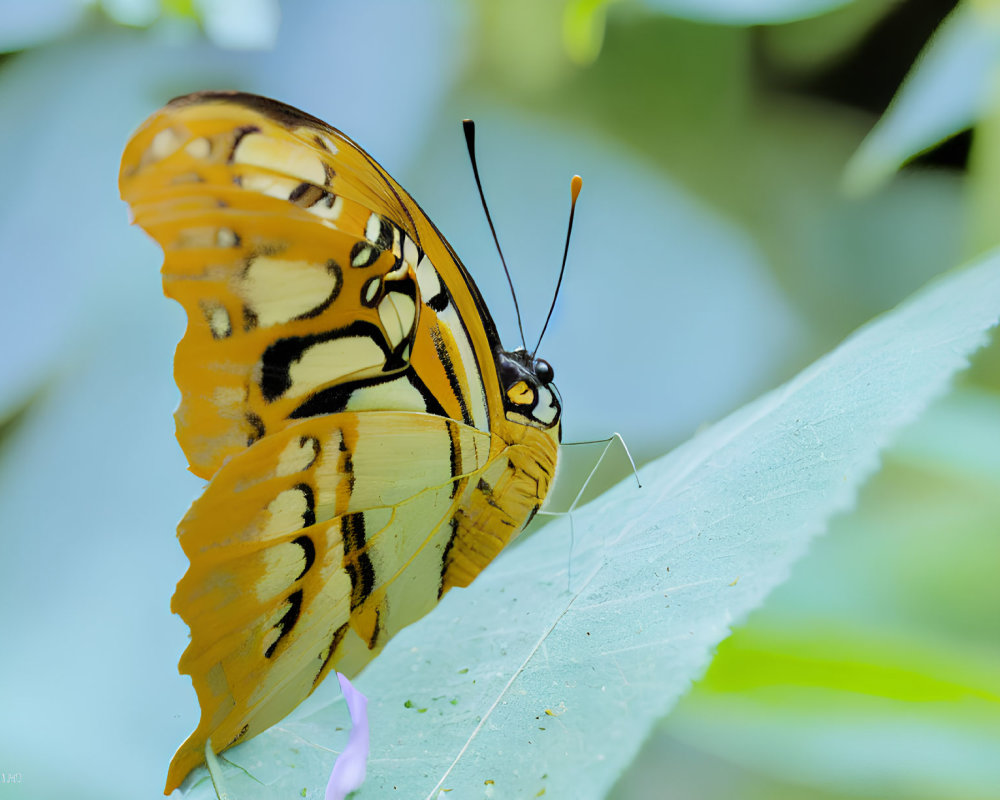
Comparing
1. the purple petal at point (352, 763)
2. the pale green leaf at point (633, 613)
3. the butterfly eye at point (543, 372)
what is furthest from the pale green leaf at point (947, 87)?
the purple petal at point (352, 763)

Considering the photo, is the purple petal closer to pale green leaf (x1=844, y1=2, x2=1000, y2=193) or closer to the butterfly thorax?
the butterfly thorax

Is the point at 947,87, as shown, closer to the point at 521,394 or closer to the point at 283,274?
the point at 521,394

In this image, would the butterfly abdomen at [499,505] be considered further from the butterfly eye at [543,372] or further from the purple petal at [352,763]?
the purple petal at [352,763]

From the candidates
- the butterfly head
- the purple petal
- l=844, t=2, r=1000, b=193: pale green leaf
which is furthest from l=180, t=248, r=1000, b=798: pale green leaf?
l=844, t=2, r=1000, b=193: pale green leaf

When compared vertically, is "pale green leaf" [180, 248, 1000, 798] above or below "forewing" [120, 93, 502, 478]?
below

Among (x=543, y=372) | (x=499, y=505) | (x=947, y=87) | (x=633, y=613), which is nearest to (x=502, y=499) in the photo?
(x=499, y=505)

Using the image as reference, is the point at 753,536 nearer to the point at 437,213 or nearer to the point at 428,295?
the point at 428,295

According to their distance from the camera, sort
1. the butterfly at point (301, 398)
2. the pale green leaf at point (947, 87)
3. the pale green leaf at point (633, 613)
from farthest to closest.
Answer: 1. the pale green leaf at point (947, 87)
2. the butterfly at point (301, 398)
3. the pale green leaf at point (633, 613)
